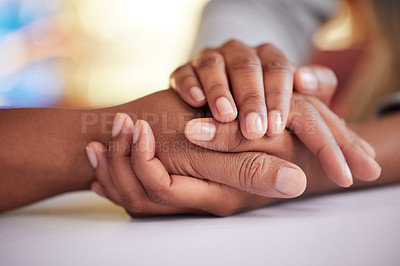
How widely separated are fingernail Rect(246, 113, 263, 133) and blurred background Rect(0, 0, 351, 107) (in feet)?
8.17

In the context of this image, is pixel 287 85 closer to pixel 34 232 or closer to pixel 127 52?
pixel 34 232

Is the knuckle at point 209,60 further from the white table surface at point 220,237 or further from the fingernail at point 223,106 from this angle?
the white table surface at point 220,237

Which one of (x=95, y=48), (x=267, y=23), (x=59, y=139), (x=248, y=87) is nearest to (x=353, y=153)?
(x=248, y=87)

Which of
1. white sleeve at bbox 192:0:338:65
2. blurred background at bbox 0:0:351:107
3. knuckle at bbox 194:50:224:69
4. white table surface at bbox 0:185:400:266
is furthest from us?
blurred background at bbox 0:0:351:107

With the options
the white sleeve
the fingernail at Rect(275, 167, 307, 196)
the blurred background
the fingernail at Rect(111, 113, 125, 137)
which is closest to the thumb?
the fingernail at Rect(275, 167, 307, 196)

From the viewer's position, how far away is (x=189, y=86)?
546mm

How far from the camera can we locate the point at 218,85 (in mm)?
522

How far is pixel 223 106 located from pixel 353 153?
203 millimetres

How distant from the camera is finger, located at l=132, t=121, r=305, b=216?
1.57 ft

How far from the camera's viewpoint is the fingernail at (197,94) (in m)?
0.53

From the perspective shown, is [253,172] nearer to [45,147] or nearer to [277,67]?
[277,67]

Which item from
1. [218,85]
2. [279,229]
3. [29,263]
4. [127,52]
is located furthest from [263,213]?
[127,52]

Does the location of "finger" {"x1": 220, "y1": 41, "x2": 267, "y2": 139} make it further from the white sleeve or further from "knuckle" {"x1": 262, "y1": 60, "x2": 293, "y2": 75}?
the white sleeve

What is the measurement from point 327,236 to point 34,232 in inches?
13.9
